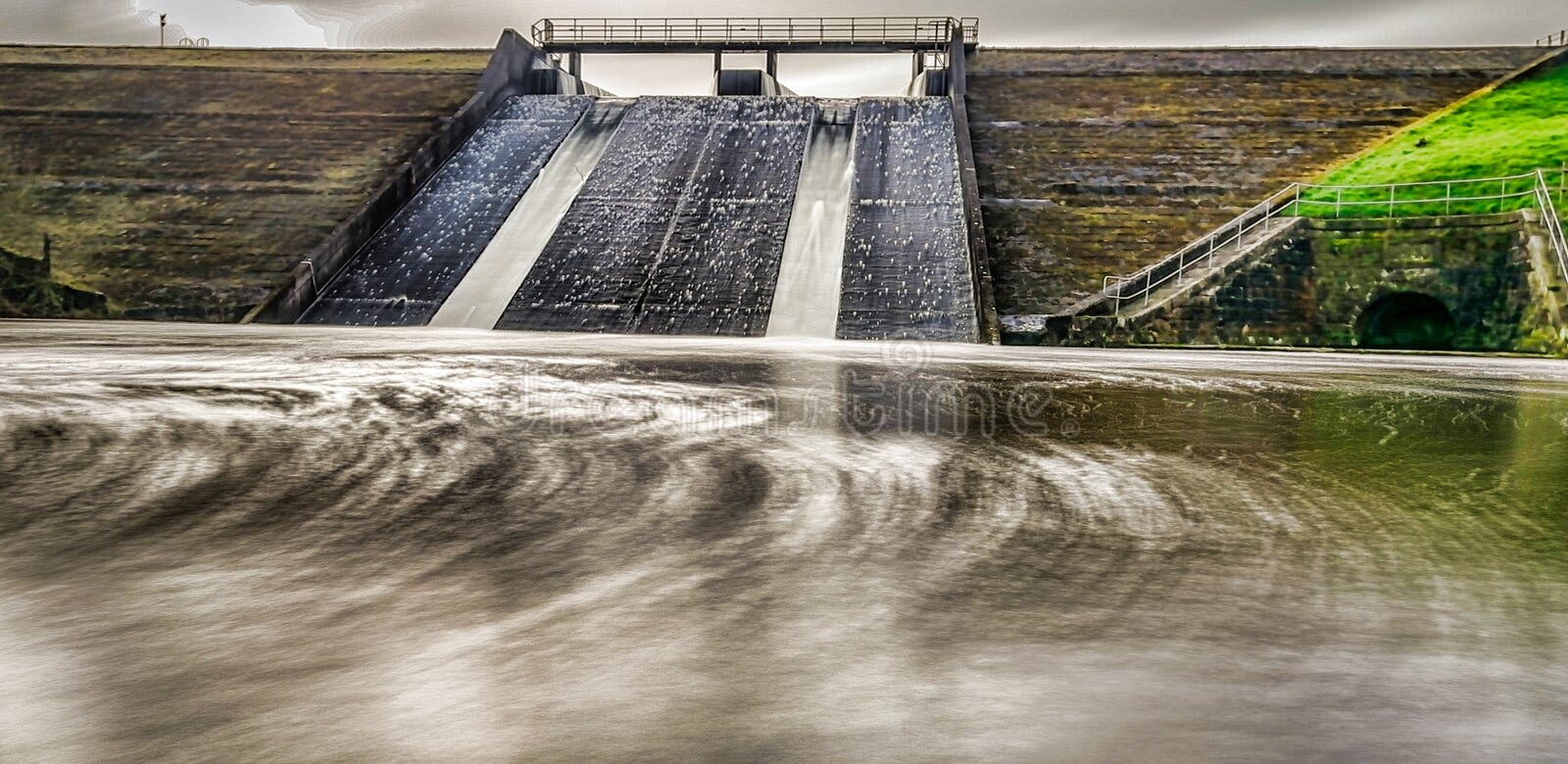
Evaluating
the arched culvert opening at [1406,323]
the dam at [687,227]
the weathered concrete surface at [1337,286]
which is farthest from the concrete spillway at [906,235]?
the arched culvert opening at [1406,323]

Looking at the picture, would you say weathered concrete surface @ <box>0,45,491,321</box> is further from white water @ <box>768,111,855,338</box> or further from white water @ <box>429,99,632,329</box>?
white water @ <box>768,111,855,338</box>

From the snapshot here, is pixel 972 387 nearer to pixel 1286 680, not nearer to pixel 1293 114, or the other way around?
pixel 1286 680

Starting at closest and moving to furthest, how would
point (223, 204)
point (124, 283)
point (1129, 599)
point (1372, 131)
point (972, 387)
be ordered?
point (1129, 599)
point (972, 387)
point (124, 283)
point (223, 204)
point (1372, 131)

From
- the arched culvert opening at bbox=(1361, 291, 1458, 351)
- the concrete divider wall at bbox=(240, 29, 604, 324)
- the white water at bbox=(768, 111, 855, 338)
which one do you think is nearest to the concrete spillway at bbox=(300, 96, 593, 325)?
the concrete divider wall at bbox=(240, 29, 604, 324)

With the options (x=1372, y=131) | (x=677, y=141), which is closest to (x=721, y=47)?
(x=677, y=141)

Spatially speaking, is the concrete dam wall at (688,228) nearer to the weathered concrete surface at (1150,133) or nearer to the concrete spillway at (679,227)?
the concrete spillway at (679,227)
